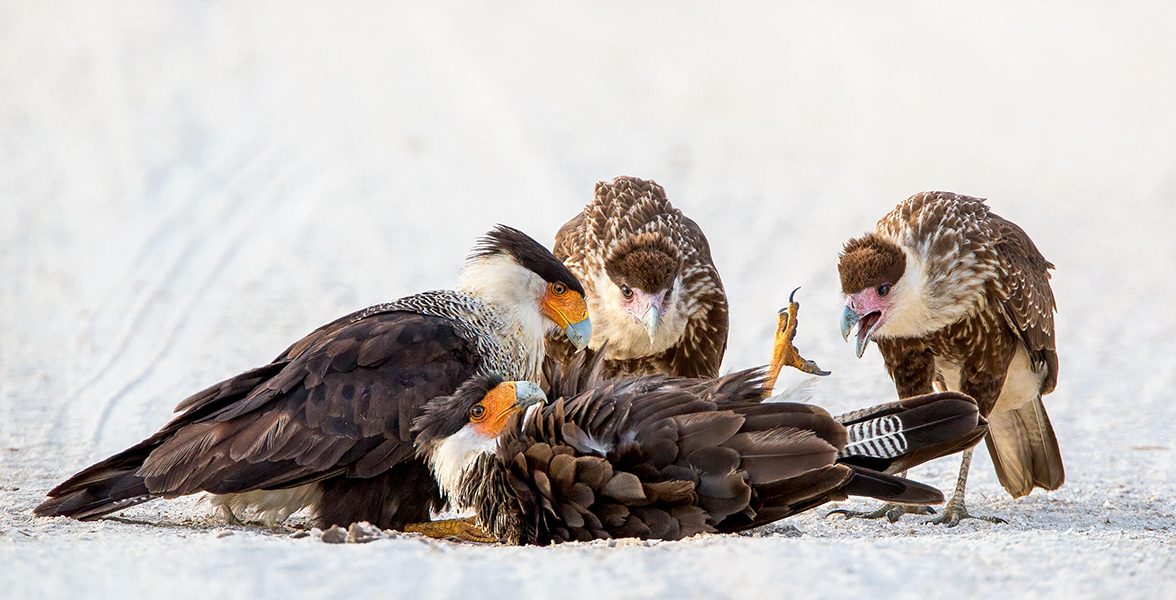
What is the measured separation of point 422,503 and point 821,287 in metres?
7.62

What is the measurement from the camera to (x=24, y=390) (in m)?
8.45

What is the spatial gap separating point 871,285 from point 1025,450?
1.47 meters

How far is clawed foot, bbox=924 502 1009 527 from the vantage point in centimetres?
571

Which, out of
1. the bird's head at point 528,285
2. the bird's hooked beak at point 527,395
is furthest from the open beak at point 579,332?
the bird's hooked beak at point 527,395

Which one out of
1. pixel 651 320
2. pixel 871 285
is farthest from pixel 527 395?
pixel 871 285

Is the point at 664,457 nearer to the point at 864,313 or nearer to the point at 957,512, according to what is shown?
the point at 864,313

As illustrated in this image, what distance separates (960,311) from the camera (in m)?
6.02

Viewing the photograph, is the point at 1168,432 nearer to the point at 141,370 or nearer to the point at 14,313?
the point at 141,370

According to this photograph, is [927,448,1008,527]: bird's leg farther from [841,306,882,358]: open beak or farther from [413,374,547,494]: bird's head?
[413,374,547,494]: bird's head

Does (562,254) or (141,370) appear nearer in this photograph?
(562,254)

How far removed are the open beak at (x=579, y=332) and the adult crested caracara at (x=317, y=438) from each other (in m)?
0.62

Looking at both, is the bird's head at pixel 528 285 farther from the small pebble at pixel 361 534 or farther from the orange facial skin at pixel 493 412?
the small pebble at pixel 361 534

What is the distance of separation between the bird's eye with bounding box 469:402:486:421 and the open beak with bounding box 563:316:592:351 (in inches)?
50.6

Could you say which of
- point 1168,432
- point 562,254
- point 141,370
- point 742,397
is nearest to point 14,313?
point 141,370
